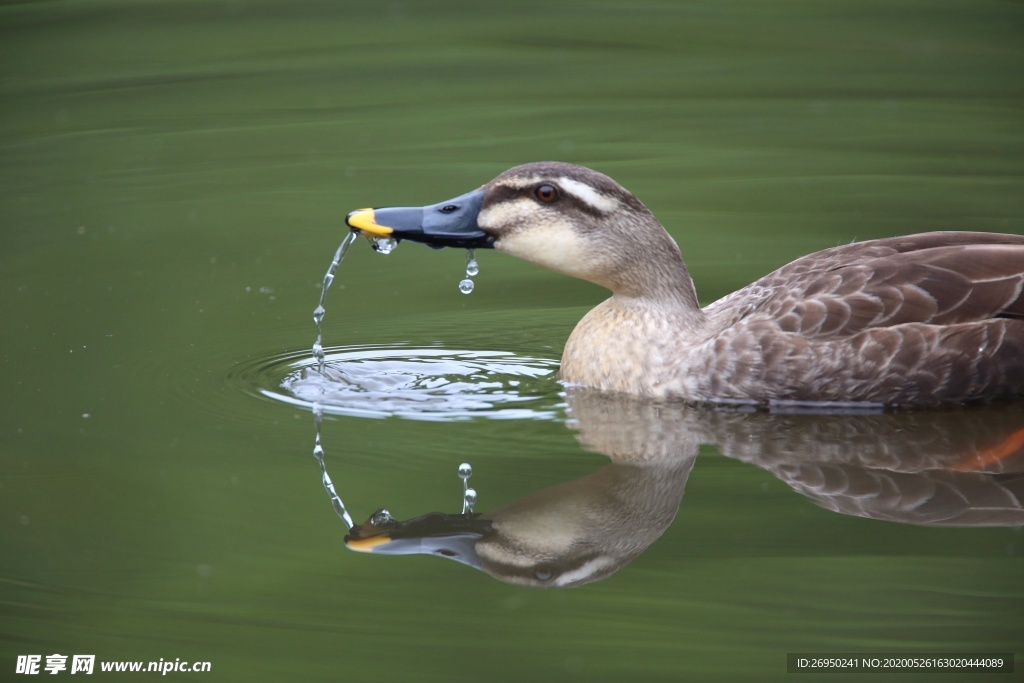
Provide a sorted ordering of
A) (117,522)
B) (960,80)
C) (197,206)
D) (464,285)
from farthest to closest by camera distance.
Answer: (960,80), (197,206), (464,285), (117,522)

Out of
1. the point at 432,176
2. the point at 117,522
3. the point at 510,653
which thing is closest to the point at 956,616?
the point at 510,653

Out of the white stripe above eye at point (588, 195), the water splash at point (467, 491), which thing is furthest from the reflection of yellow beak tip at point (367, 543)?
the white stripe above eye at point (588, 195)

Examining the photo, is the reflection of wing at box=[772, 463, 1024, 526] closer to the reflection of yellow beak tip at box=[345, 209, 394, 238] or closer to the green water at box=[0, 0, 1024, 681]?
the green water at box=[0, 0, 1024, 681]

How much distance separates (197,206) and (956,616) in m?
8.59

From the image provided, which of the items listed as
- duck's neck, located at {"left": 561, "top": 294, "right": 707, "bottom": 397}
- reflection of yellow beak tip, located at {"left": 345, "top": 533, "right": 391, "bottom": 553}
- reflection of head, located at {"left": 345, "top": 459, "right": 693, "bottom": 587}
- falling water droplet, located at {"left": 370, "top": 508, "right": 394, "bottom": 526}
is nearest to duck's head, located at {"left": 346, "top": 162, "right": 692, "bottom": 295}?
duck's neck, located at {"left": 561, "top": 294, "right": 707, "bottom": 397}

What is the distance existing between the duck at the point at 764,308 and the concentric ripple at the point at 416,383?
40 cm

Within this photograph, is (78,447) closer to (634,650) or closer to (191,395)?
(191,395)

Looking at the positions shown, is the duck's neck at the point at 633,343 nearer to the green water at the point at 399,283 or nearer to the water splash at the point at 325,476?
the green water at the point at 399,283

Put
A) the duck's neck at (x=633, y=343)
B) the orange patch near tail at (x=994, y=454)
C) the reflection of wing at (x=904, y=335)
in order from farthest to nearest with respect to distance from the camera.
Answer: the duck's neck at (x=633, y=343) < the reflection of wing at (x=904, y=335) < the orange patch near tail at (x=994, y=454)

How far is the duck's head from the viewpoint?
845 centimetres

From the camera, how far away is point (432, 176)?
13.2m

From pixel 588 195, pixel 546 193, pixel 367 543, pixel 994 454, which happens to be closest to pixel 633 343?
pixel 588 195

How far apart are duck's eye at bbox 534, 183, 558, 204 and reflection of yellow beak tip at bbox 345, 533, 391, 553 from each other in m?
2.64

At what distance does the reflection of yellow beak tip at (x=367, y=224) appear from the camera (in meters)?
8.32
